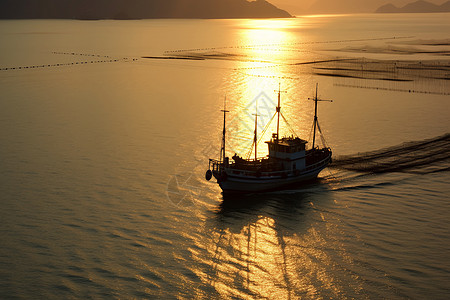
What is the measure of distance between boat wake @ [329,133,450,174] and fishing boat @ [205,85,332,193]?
594 cm


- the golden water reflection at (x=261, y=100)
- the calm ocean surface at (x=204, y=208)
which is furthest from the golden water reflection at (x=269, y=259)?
the golden water reflection at (x=261, y=100)

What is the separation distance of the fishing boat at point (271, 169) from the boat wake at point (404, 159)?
5.94 metres

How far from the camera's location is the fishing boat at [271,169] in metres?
63.8

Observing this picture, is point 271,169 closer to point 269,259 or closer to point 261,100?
point 269,259

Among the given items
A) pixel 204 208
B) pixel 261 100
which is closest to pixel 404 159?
pixel 204 208

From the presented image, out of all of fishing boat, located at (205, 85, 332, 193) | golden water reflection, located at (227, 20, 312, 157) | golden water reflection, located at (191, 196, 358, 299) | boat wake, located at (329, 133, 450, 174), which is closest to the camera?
golden water reflection, located at (191, 196, 358, 299)

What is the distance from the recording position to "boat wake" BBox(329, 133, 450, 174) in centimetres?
7156

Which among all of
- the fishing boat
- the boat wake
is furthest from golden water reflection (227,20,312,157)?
the boat wake

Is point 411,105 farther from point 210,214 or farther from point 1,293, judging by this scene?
point 1,293

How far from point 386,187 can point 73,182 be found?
40693 millimetres

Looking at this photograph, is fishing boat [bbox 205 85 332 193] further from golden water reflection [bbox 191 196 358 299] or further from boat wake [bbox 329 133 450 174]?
golden water reflection [bbox 191 196 358 299]

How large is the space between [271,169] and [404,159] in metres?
22.9

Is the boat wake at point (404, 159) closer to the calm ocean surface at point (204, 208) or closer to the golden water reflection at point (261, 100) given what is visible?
the calm ocean surface at point (204, 208)

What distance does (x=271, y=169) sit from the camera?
217 feet
